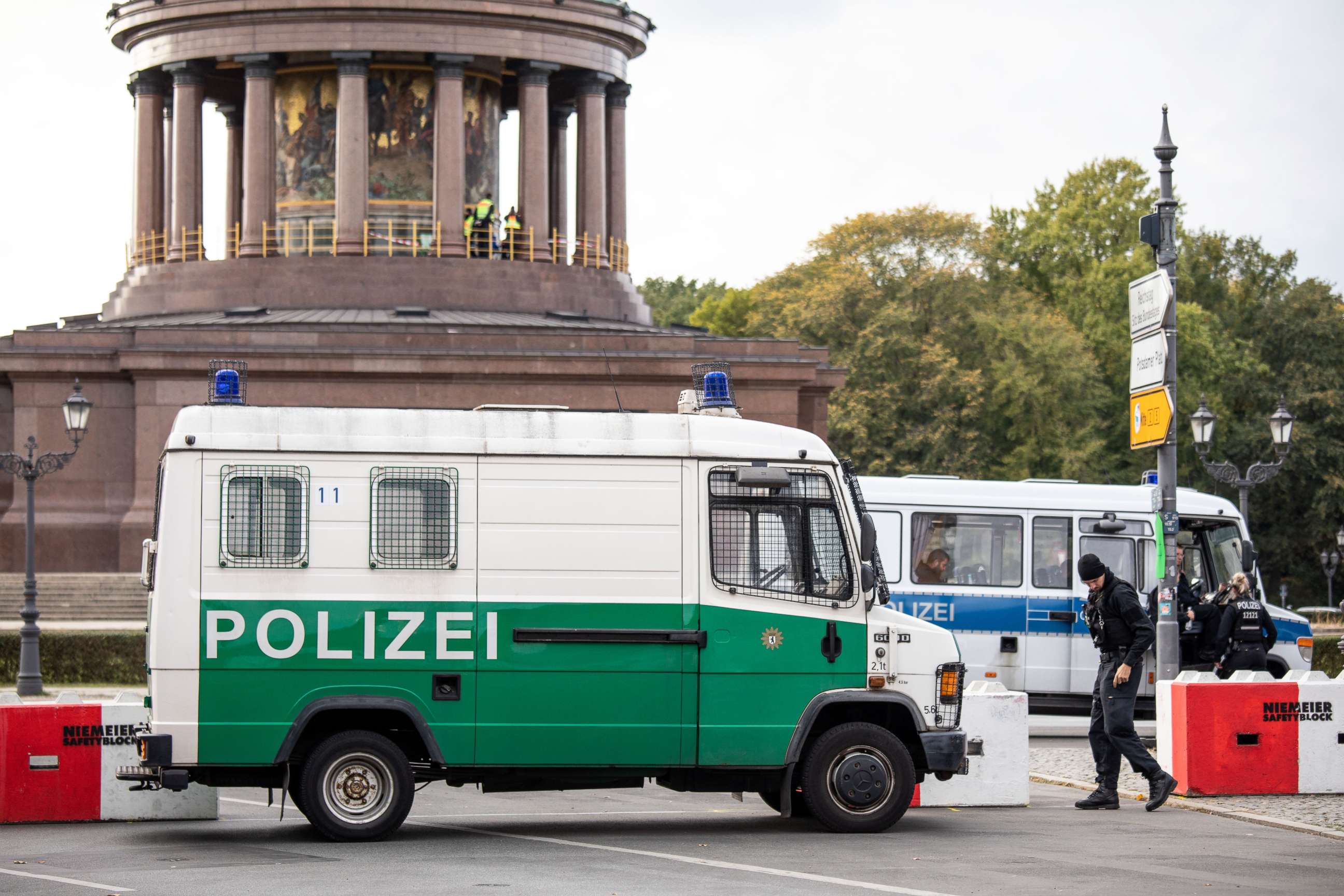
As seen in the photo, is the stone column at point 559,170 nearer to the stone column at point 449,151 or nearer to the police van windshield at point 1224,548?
the stone column at point 449,151

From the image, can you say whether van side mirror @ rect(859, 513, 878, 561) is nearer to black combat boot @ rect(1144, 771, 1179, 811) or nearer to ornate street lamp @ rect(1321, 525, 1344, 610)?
black combat boot @ rect(1144, 771, 1179, 811)

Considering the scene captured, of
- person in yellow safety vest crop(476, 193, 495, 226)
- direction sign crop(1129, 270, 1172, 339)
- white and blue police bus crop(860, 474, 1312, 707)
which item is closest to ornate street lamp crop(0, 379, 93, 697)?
white and blue police bus crop(860, 474, 1312, 707)

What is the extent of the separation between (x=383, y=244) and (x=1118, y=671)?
3487 cm

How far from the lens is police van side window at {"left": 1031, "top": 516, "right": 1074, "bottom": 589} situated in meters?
22.4

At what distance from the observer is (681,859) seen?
12.3m

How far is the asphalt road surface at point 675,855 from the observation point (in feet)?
36.5

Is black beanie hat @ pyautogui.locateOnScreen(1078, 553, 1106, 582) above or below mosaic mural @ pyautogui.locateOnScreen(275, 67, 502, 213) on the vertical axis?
below

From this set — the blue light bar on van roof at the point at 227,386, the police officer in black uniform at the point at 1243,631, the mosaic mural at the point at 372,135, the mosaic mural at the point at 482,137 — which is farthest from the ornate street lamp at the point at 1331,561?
the blue light bar on van roof at the point at 227,386

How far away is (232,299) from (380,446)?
3476cm

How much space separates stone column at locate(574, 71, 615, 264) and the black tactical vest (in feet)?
101

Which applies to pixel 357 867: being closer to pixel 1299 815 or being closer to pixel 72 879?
pixel 72 879

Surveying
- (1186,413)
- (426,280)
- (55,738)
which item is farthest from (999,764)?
(1186,413)

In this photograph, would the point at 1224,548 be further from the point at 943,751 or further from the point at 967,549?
the point at 943,751

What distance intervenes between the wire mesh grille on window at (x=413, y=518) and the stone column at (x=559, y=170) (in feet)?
134
